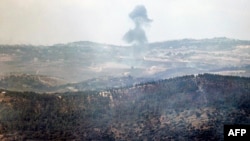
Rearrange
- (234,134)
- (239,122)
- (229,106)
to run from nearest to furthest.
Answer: (234,134), (239,122), (229,106)

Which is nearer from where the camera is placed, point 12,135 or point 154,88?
point 12,135

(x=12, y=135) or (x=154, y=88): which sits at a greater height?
(x=154, y=88)

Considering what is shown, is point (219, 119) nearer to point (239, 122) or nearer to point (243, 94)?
point (239, 122)

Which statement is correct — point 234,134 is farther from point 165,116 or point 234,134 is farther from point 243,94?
point 243,94

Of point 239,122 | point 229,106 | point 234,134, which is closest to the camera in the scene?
point 234,134

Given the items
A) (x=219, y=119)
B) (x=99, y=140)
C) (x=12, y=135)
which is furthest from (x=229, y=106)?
(x=12, y=135)

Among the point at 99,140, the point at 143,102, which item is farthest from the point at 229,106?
the point at 99,140
